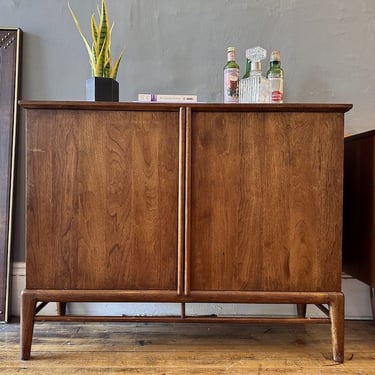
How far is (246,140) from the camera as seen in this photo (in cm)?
116

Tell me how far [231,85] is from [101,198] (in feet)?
2.26

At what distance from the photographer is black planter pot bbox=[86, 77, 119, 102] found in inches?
50.9

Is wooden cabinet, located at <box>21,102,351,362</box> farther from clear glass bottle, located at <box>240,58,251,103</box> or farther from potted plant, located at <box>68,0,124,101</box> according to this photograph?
clear glass bottle, located at <box>240,58,251,103</box>

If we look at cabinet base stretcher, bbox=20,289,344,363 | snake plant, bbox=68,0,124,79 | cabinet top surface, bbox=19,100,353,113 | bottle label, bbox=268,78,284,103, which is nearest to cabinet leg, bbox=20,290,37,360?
cabinet base stretcher, bbox=20,289,344,363

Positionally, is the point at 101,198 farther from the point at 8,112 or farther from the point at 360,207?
the point at 360,207

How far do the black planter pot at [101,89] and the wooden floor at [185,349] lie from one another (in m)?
0.92

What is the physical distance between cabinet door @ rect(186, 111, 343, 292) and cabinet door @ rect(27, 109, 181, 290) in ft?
0.32

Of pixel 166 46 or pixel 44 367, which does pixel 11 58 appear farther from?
pixel 44 367

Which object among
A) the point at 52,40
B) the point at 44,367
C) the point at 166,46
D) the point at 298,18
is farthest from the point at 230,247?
the point at 52,40

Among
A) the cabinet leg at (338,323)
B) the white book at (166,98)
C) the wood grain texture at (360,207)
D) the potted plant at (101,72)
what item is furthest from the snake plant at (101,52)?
the cabinet leg at (338,323)

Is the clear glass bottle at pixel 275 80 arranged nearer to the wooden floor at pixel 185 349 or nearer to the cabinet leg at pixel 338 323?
the cabinet leg at pixel 338 323

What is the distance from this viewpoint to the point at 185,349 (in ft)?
4.25

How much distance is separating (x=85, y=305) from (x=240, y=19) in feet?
4.82

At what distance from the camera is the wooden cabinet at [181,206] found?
1.16 metres
